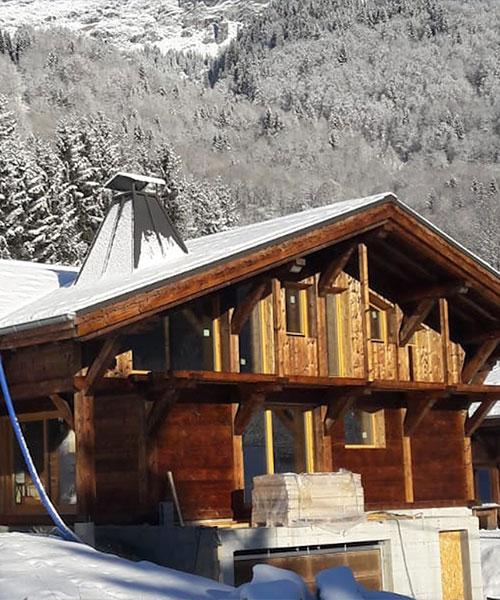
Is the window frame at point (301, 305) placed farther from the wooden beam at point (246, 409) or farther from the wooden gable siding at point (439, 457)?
the wooden gable siding at point (439, 457)

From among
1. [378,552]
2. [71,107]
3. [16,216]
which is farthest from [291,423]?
[71,107]

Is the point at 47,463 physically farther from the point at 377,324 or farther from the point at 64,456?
the point at 377,324

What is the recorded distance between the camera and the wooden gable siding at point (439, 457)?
901 inches

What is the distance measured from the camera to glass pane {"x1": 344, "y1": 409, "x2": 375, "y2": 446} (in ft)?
72.8

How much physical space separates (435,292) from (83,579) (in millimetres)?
11800

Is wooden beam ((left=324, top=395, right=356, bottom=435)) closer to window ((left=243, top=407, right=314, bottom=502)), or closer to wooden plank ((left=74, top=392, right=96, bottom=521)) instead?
window ((left=243, top=407, right=314, bottom=502))

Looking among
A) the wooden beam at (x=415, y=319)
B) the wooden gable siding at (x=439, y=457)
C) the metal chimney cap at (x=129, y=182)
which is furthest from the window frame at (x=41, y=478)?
the wooden gable siding at (x=439, y=457)

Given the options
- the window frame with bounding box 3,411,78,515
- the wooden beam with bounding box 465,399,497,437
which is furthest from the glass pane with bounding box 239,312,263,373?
the wooden beam with bounding box 465,399,497,437

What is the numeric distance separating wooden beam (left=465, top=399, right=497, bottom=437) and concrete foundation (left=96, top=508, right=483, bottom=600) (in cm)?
197

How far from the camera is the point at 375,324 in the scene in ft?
74.3

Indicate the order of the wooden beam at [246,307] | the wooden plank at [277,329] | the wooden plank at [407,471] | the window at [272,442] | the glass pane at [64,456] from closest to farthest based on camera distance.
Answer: the glass pane at [64,456] < the wooden beam at [246,307] < the wooden plank at [277,329] < the window at [272,442] < the wooden plank at [407,471]

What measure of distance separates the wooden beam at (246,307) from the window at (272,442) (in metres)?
1.82

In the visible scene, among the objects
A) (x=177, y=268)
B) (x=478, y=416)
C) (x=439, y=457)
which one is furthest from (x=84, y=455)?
(x=478, y=416)

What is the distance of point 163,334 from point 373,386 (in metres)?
3.81
